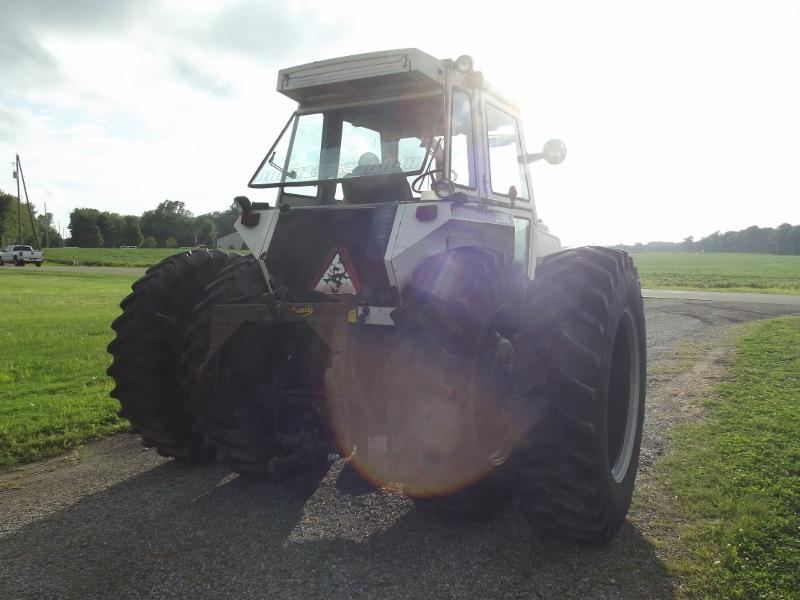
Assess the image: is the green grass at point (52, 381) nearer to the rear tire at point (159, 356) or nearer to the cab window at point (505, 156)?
the rear tire at point (159, 356)

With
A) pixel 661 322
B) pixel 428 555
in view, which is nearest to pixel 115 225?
pixel 661 322

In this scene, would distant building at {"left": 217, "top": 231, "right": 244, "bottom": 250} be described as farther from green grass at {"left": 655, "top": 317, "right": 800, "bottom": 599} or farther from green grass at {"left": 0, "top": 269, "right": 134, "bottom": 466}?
green grass at {"left": 655, "top": 317, "right": 800, "bottom": 599}

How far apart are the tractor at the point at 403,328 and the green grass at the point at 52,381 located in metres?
1.43

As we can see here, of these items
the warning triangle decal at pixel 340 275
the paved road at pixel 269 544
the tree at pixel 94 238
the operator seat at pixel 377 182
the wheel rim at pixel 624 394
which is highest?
the operator seat at pixel 377 182

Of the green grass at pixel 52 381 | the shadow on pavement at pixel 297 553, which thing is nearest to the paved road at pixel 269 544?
Answer: the shadow on pavement at pixel 297 553

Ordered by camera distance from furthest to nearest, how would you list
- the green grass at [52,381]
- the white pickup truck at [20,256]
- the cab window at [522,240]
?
the white pickup truck at [20,256]
the green grass at [52,381]
the cab window at [522,240]

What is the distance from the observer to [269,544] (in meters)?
3.58

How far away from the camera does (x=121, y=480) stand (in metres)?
4.63

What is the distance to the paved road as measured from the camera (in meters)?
3.12

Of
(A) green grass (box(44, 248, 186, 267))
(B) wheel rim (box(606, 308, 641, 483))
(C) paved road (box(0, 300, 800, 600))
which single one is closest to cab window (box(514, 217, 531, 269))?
(B) wheel rim (box(606, 308, 641, 483))

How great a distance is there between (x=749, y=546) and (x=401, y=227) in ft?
8.84

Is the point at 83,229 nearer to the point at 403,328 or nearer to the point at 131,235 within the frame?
the point at 131,235

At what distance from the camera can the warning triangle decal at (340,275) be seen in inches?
150

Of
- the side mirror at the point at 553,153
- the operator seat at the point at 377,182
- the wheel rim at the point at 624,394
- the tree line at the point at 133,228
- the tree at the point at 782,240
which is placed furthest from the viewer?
the tree line at the point at 133,228
